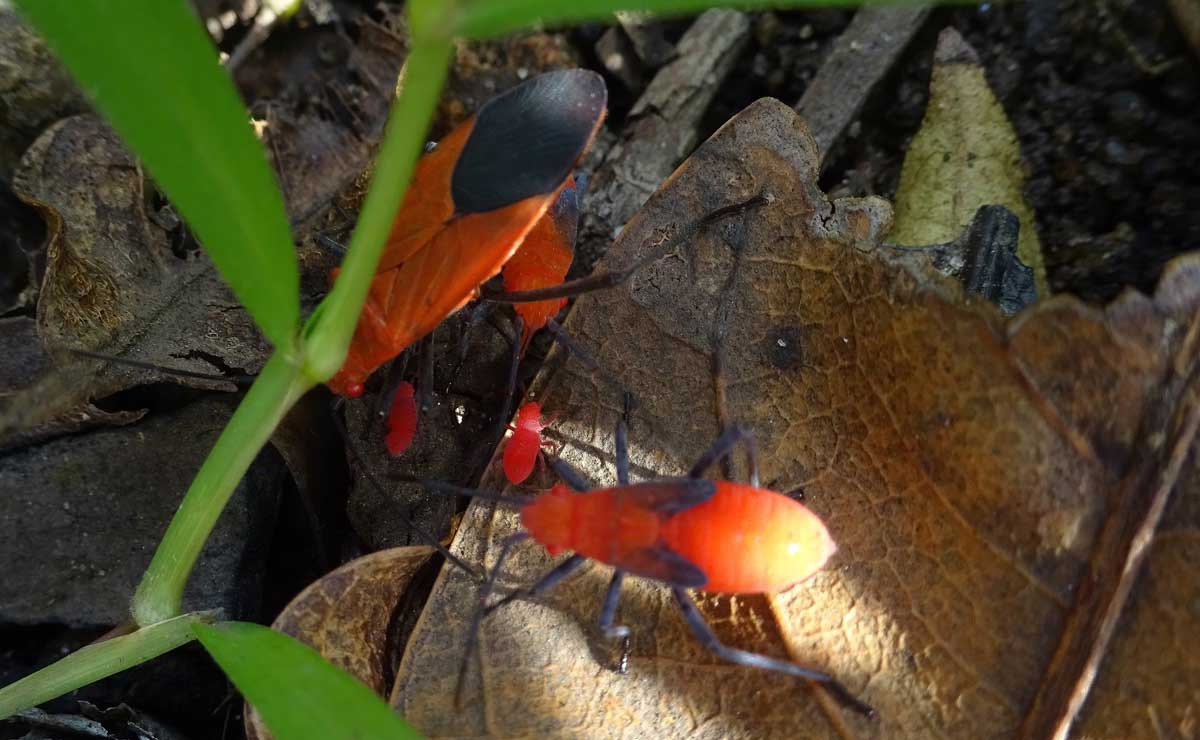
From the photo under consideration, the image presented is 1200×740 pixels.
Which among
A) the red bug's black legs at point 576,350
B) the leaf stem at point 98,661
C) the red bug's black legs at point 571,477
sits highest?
the leaf stem at point 98,661

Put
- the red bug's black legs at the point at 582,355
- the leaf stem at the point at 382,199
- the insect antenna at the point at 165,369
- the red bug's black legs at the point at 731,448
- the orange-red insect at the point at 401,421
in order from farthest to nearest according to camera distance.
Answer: the orange-red insect at the point at 401,421
the insect antenna at the point at 165,369
the red bug's black legs at the point at 582,355
the red bug's black legs at the point at 731,448
the leaf stem at the point at 382,199

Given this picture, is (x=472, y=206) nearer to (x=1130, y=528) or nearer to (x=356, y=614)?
(x=356, y=614)

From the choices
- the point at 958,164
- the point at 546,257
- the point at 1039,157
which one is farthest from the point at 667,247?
the point at 1039,157

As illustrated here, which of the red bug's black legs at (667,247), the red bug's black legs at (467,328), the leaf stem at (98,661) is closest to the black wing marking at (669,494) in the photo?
the red bug's black legs at (667,247)

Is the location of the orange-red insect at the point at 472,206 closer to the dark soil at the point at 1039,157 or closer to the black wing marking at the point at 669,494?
the dark soil at the point at 1039,157

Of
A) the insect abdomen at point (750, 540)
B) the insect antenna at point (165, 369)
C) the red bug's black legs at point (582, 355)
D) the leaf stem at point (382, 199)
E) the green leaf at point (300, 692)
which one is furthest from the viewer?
the insect antenna at point (165, 369)

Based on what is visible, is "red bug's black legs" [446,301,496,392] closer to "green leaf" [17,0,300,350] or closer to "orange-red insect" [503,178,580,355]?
"orange-red insect" [503,178,580,355]

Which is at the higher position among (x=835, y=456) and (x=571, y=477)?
(x=571, y=477)
